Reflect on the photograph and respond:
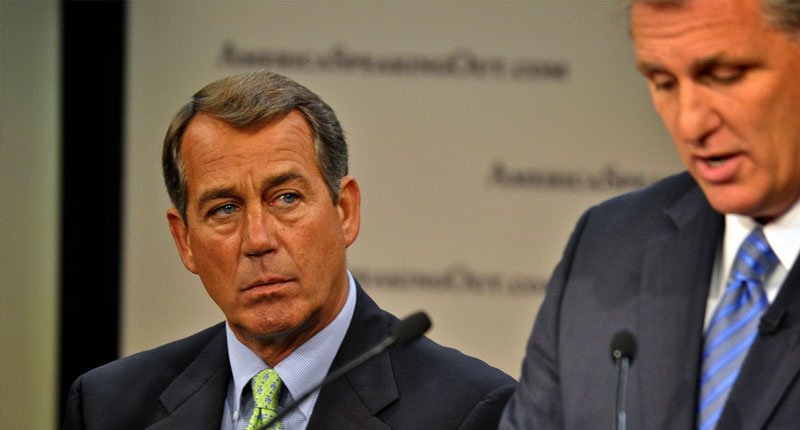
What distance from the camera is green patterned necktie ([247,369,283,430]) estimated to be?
109 inches

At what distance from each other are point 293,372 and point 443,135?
2.44 metres

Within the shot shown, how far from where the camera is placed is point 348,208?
2975mm

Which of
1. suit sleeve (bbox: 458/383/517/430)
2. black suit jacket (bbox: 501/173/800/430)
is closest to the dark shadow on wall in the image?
suit sleeve (bbox: 458/383/517/430)

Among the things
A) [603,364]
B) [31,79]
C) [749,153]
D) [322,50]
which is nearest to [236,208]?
[603,364]

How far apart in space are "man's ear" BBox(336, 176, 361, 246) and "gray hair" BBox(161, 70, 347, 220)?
0.9 inches

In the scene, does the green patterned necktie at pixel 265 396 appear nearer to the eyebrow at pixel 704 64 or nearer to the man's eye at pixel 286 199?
the man's eye at pixel 286 199

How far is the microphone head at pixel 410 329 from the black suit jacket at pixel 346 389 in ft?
1.50

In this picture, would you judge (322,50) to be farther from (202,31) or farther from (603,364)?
(603,364)

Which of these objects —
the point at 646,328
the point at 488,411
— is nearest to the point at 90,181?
the point at 488,411

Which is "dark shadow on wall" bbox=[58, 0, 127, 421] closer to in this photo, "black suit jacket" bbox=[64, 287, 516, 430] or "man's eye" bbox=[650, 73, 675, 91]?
"black suit jacket" bbox=[64, 287, 516, 430]

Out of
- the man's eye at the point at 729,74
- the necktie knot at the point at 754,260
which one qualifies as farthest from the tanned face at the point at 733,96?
the necktie knot at the point at 754,260

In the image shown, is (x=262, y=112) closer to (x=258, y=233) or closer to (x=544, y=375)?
(x=258, y=233)

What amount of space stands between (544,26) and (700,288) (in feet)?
10.5

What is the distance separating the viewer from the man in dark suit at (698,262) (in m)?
1.82
